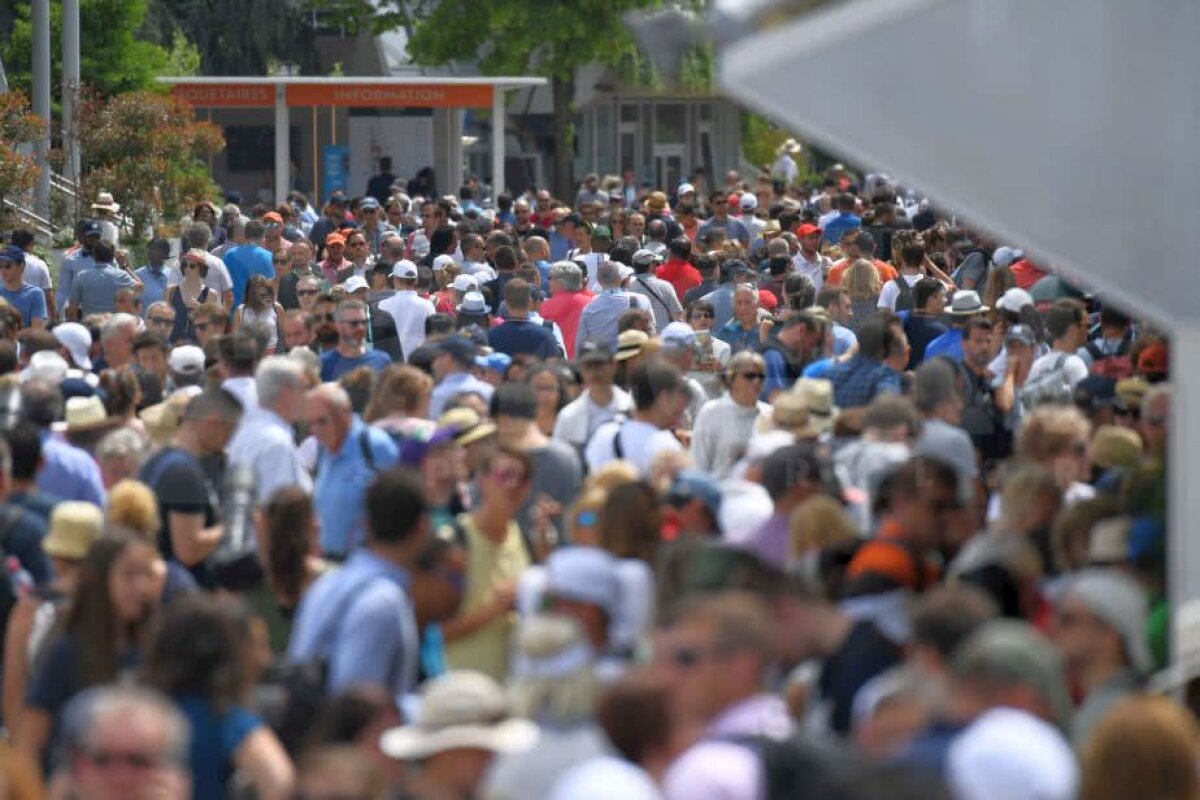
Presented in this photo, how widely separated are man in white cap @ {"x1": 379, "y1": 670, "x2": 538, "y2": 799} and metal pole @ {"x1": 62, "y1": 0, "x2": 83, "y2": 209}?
2189cm

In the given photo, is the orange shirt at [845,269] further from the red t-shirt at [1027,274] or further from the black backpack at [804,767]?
the black backpack at [804,767]

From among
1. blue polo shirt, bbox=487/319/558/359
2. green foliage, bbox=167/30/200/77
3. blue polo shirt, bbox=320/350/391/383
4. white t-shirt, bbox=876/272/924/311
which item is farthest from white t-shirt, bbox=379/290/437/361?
green foliage, bbox=167/30/200/77

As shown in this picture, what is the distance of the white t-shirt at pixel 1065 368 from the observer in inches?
438

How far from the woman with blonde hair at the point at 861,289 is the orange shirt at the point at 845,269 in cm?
40

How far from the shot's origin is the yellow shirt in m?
6.97

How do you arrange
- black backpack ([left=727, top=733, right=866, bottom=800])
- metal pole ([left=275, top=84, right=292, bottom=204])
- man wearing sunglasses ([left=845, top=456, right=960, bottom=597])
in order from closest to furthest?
1. black backpack ([left=727, top=733, right=866, bottom=800])
2. man wearing sunglasses ([left=845, top=456, right=960, bottom=597])
3. metal pole ([left=275, top=84, right=292, bottom=204])

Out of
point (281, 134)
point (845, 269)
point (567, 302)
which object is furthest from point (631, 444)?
point (281, 134)

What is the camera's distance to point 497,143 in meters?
34.8

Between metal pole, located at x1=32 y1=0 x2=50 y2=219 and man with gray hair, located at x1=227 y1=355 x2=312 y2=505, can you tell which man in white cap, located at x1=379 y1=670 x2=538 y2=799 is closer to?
man with gray hair, located at x1=227 y1=355 x2=312 y2=505

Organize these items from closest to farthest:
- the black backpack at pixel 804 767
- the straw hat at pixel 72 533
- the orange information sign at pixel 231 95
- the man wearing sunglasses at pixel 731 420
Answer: the black backpack at pixel 804 767 < the straw hat at pixel 72 533 < the man wearing sunglasses at pixel 731 420 < the orange information sign at pixel 231 95

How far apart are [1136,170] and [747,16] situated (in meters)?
1.22

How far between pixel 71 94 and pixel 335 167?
33.4 ft

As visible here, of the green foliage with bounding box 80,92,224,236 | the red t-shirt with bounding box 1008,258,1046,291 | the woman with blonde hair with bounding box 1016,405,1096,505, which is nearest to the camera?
the woman with blonde hair with bounding box 1016,405,1096,505

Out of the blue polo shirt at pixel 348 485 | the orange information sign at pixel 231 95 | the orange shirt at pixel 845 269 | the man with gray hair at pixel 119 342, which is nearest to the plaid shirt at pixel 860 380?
the blue polo shirt at pixel 348 485
